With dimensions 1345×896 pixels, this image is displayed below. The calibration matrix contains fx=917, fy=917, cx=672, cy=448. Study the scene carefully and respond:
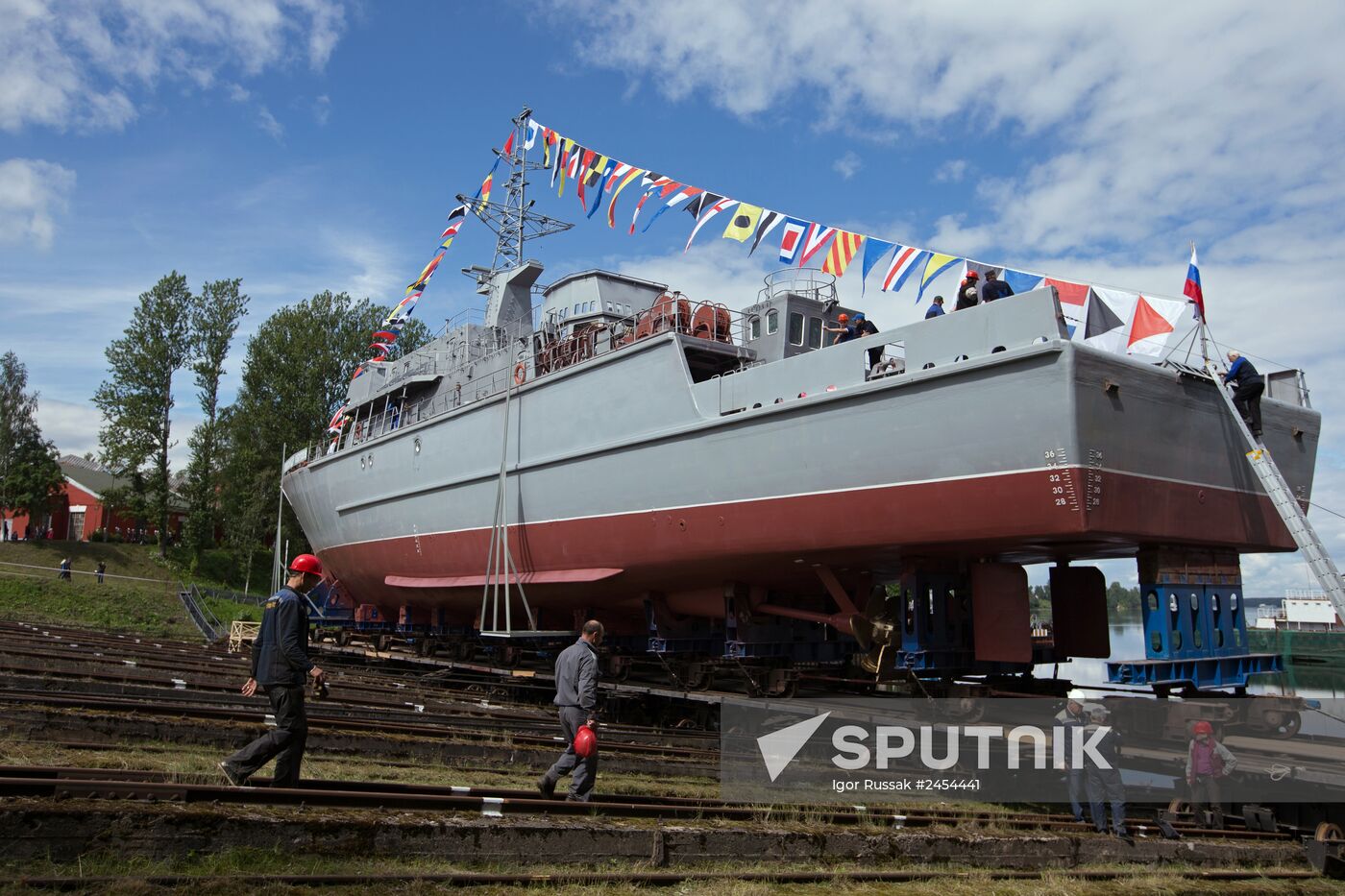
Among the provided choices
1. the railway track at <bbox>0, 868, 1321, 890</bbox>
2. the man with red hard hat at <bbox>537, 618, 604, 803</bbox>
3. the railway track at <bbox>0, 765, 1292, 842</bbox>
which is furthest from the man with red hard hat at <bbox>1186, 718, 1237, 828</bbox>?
the man with red hard hat at <bbox>537, 618, 604, 803</bbox>

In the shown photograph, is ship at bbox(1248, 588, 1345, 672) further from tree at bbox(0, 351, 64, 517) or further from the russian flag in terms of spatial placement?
tree at bbox(0, 351, 64, 517)

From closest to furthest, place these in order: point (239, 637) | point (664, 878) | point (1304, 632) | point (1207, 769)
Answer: point (664, 878), point (1207, 769), point (239, 637), point (1304, 632)

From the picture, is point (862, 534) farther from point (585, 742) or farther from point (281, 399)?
point (281, 399)

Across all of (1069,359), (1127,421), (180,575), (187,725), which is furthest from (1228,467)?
(180,575)

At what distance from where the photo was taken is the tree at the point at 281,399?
39656 mm

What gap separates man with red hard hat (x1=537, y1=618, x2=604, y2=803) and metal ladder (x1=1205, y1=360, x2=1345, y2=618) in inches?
253

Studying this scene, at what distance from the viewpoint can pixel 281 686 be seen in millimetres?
5012

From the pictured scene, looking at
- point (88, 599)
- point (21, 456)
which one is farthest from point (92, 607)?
point (21, 456)

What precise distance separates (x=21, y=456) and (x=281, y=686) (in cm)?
4621

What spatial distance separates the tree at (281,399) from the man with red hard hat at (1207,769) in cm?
3699

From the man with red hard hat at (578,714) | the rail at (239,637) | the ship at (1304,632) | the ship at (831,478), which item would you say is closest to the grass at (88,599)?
the rail at (239,637)

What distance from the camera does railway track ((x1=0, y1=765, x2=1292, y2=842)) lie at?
164 inches

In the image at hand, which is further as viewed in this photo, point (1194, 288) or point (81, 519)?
point (81, 519)

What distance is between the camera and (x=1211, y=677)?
9.37 metres
